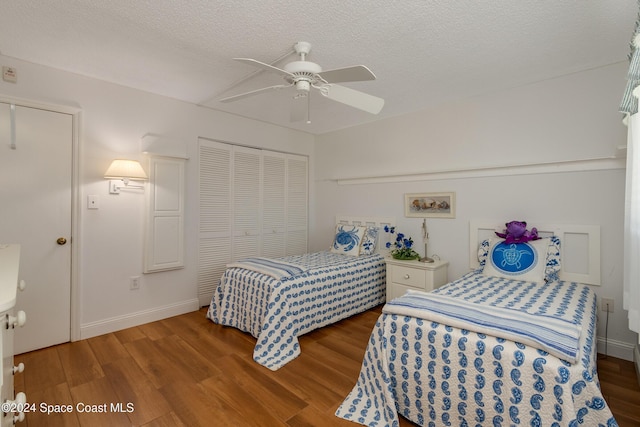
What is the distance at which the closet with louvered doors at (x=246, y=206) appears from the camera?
143 inches

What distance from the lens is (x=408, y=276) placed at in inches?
127

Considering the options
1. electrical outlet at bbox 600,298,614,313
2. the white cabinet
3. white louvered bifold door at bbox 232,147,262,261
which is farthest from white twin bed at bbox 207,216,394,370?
electrical outlet at bbox 600,298,614,313

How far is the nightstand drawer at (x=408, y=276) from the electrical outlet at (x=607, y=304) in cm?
140

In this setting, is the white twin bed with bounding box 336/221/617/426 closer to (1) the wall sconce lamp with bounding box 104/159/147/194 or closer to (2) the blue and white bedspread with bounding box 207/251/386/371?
(2) the blue and white bedspread with bounding box 207/251/386/371

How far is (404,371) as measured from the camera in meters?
1.72

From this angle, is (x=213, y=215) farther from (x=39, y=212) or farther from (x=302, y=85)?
(x=302, y=85)

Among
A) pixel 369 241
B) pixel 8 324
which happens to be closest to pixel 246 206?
pixel 369 241

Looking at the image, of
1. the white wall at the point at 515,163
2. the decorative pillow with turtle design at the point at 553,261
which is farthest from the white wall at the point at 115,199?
the decorative pillow with turtle design at the point at 553,261

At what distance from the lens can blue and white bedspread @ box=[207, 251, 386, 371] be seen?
2.49m

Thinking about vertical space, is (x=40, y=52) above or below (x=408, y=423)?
above

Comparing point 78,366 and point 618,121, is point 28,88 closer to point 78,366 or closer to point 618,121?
point 78,366

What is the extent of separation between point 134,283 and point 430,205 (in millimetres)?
3265

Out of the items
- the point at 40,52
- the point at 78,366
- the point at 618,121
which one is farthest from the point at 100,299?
the point at 618,121

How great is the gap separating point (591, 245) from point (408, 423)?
Answer: 6.99ft
